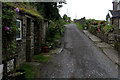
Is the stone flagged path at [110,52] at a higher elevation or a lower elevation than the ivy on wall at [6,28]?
lower

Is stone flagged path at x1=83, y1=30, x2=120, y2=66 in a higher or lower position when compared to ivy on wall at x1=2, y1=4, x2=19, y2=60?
lower

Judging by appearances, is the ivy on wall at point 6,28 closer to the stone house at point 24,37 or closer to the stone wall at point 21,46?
the stone house at point 24,37

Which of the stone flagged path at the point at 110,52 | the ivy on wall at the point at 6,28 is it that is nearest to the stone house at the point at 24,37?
the ivy on wall at the point at 6,28

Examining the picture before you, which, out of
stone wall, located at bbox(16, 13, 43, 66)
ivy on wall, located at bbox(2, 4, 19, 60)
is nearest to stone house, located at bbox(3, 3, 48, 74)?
stone wall, located at bbox(16, 13, 43, 66)

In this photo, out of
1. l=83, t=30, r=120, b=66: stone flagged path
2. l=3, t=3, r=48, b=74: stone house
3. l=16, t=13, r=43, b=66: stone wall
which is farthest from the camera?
l=83, t=30, r=120, b=66: stone flagged path

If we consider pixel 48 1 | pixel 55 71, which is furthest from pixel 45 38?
pixel 55 71

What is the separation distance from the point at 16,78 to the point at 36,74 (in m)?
1.12

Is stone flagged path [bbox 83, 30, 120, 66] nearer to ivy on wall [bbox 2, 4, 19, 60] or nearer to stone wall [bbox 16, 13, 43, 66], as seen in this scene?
stone wall [bbox 16, 13, 43, 66]

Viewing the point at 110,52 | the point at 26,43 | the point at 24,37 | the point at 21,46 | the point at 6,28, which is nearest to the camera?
the point at 6,28

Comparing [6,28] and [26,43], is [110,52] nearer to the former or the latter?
[26,43]

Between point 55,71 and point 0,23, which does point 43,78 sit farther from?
point 0,23

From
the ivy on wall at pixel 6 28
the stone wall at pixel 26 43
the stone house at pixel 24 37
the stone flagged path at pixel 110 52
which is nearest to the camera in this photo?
the ivy on wall at pixel 6 28

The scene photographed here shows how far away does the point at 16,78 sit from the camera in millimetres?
3496

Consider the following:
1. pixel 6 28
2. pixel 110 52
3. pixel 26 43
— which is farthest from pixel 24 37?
pixel 110 52
